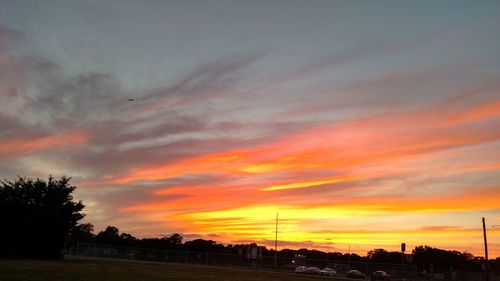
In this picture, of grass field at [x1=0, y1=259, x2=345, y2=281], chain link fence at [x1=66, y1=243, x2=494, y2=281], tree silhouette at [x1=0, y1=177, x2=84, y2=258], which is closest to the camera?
grass field at [x1=0, y1=259, x2=345, y2=281]

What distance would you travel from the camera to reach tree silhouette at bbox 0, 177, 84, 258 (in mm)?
54719

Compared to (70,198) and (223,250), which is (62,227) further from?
(223,250)

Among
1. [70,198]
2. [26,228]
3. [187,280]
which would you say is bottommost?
[187,280]

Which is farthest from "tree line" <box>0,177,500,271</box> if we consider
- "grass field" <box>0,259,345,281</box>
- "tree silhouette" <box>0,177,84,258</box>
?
"grass field" <box>0,259,345,281</box>

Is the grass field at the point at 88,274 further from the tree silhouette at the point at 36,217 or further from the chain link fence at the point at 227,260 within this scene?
the chain link fence at the point at 227,260

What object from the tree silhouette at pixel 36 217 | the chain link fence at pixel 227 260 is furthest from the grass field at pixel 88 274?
the chain link fence at pixel 227 260

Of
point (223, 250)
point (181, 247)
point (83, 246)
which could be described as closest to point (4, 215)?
point (83, 246)

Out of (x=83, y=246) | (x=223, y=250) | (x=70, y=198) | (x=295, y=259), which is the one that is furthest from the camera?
(x=223, y=250)

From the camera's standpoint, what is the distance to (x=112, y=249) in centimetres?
8094

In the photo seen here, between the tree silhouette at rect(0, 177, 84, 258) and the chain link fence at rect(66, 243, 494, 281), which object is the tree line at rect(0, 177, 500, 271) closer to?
the tree silhouette at rect(0, 177, 84, 258)

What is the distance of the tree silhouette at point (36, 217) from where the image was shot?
5472 centimetres

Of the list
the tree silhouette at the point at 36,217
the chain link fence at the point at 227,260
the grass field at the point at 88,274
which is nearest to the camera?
the grass field at the point at 88,274

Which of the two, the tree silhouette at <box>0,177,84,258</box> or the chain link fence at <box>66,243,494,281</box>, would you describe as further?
the chain link fence at <box>66,243,494,281</box>

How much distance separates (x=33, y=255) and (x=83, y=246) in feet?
73.8
